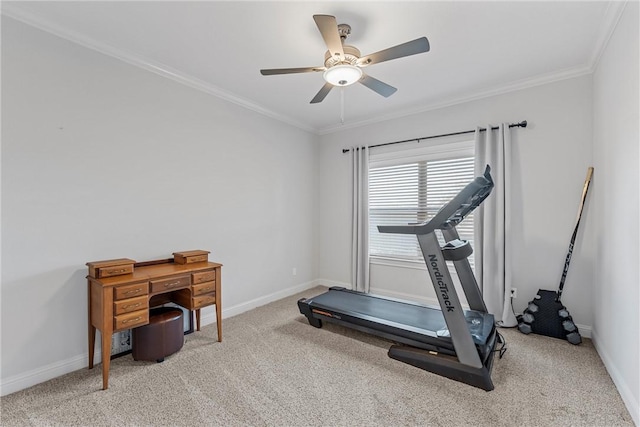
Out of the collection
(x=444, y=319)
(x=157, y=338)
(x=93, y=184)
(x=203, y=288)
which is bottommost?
(x=157, y=338)

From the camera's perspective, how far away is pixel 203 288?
2.76 m

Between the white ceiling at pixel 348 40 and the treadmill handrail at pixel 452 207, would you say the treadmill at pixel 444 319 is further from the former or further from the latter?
the white ceiling at pixel 348 40

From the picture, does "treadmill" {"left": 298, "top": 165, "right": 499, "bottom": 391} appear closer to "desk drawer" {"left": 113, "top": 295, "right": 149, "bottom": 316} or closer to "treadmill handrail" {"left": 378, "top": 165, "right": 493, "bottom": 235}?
"treadmill handrail" {"left": 378, "top": 165, "right": 493, "bottom": 235}

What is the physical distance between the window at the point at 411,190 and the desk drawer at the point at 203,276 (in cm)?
250

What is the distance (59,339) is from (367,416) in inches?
96.6

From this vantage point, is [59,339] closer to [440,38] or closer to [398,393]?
[398,393]

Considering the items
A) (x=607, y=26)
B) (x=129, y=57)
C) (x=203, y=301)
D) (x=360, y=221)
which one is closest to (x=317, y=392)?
(x=203, y=301)

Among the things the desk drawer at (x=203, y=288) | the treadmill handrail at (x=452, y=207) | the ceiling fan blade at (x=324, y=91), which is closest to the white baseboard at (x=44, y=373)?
the desk drawer at (x=203, y=288)

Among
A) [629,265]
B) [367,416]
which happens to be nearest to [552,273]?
[629,265]

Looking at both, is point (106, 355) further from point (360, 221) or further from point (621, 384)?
point (621, 384)

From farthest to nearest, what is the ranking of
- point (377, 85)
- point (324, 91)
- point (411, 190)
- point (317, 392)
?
point (411, 190)
point (324, 91)
point (377, 85)
point (317, 392)

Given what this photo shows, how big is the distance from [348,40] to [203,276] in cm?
251

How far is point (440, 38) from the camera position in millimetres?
2428

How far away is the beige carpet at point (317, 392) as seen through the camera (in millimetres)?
1820
